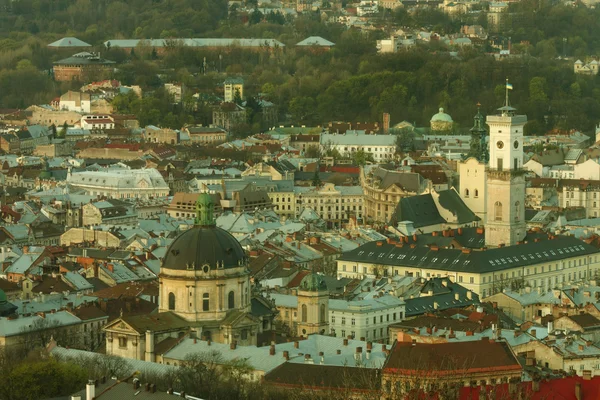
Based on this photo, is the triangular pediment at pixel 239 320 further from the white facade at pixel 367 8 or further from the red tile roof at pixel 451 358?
the white facade at pixel 367 8

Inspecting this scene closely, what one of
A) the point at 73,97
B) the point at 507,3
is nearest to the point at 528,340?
the point at 73,97

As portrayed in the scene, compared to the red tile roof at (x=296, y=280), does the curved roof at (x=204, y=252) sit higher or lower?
higher

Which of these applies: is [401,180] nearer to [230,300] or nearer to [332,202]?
[332,202]

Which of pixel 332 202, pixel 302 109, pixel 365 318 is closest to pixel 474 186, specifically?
pixel 332 202

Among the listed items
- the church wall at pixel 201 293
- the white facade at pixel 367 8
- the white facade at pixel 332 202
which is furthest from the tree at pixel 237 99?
the church wall at pixel 201 293

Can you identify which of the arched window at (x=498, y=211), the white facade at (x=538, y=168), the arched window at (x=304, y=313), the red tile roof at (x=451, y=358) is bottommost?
the white facade at (x=538, y=168)

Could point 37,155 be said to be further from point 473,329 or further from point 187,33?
point 473,329
